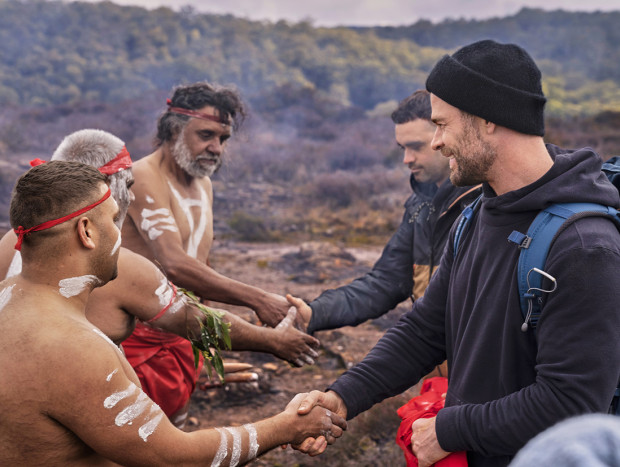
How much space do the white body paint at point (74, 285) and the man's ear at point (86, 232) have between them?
0.12 m

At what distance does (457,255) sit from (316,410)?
1.09 meters

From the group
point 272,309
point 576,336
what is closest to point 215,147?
point 272,309

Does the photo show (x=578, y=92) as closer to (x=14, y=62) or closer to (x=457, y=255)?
(x=14, y=62)

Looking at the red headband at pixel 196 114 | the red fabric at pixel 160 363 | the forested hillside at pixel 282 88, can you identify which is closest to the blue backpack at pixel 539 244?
the red fabric at pixel 160 363

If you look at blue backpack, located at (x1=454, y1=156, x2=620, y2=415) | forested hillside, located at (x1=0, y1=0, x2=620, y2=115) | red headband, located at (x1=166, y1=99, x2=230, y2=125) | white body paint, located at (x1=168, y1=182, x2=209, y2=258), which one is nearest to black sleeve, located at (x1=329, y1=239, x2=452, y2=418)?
blue backpack, located at (x1=454, y1=156, x2=620, y2=415)

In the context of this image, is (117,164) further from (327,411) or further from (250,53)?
(250,53)

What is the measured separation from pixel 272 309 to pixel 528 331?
2497mm

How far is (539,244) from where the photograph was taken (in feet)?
6.72

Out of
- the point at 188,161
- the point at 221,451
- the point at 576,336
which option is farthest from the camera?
the point at 188,161

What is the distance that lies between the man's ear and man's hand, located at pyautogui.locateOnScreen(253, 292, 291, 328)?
7.40 feet

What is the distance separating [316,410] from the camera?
2979 millimetres

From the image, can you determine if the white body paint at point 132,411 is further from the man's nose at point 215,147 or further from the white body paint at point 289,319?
the man's nose at point 215,147

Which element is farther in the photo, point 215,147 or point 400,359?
point 215,147

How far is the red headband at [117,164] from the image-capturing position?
337 centimetres
